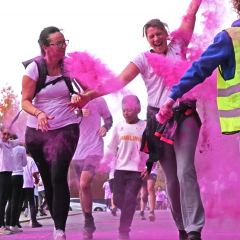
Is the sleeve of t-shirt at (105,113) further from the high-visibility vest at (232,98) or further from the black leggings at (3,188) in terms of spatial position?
the black leggings at (3,188)

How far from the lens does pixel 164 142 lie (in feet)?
12.4

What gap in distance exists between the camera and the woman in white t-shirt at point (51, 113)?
160 inches

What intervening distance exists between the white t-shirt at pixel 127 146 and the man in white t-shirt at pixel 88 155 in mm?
183

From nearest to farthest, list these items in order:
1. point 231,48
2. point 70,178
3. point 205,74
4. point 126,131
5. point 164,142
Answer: point 231,48, point 205,74, point 164,142, point 126,131, point 70,178

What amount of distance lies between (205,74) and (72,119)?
5.48ft

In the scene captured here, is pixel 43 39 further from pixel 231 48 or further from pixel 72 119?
pixel 231 48

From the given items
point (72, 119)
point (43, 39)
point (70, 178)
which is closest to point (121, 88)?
point (72, 119)

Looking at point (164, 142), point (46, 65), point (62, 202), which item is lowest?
point (62, 202)

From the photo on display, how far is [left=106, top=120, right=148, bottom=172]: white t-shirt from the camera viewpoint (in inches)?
198

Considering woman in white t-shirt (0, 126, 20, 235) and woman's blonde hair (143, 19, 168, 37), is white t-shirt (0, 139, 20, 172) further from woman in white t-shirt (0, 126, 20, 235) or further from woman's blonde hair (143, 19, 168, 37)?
woman's blonde hair (143, 19, 168, 37)

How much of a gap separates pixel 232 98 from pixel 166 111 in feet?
2.41

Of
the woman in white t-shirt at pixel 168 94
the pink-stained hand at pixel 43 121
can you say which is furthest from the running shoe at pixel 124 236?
the pink-stained hand at pixel 43 121

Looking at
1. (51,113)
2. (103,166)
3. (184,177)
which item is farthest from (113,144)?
(184,177)

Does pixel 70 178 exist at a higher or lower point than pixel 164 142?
lower
